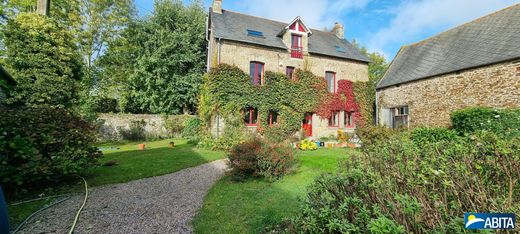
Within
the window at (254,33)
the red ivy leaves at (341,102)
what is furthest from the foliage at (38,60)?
the red ivy leaves at (341,102)

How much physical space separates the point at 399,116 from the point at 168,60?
18158 mm

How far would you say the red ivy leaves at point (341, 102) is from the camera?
15.6 m

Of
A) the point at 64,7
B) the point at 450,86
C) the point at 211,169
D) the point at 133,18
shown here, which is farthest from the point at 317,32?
the point at 64,7

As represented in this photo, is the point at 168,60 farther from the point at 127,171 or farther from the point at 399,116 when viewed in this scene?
the point at 399,116

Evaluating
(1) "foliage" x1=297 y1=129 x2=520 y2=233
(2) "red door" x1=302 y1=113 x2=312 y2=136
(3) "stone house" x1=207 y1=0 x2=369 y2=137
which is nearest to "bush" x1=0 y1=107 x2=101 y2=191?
(1) "foliage" x1=297 y1=129 x2=520 y2=233

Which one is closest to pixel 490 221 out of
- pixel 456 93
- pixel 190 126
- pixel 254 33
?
pixel 456 93

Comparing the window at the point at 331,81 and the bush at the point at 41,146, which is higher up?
the window at the point at 331,81

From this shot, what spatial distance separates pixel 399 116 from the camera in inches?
577

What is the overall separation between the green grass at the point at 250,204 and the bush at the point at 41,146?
3.33 metres

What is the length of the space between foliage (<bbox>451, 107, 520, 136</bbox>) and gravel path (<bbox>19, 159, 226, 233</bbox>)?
30.0 ft

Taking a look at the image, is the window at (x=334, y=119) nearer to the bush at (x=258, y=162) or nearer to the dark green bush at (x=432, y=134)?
the dark green bush at (x=432, y=134)

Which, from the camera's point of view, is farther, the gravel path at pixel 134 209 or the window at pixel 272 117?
the window at pixel 272 117

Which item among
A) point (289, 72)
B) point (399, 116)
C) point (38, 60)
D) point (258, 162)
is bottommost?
point (258, 162)

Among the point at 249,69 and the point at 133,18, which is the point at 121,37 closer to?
the point at 133,18
